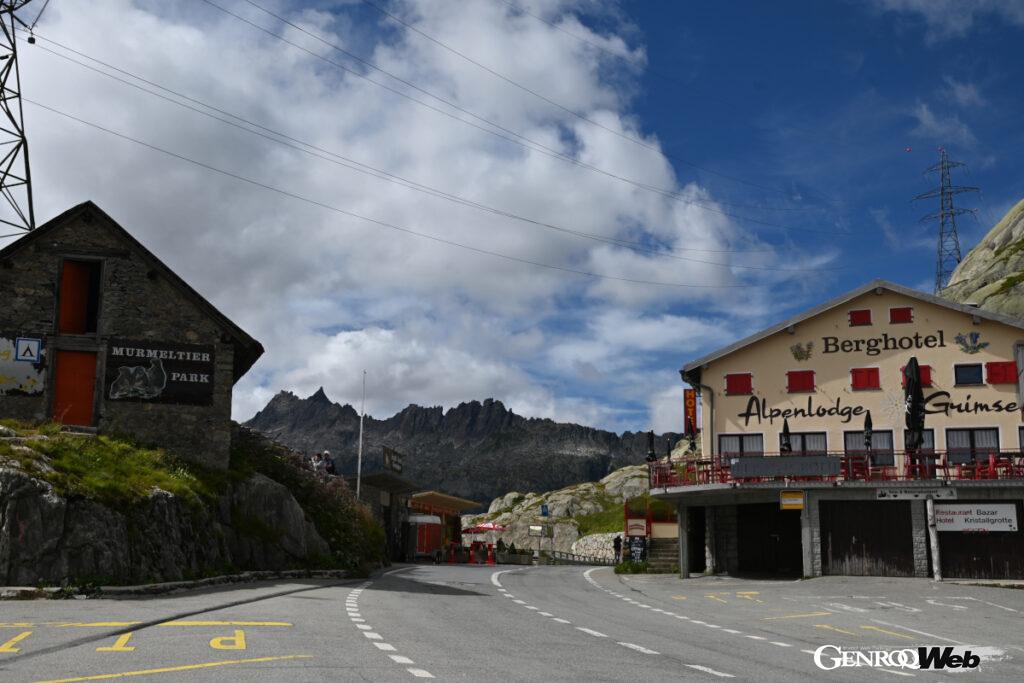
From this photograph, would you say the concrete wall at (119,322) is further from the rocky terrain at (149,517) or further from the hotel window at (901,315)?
the hotel window at (901,315)

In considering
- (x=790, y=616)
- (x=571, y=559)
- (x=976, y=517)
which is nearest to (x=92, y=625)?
(x=790, y=616)

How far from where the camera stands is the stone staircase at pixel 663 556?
147 ft

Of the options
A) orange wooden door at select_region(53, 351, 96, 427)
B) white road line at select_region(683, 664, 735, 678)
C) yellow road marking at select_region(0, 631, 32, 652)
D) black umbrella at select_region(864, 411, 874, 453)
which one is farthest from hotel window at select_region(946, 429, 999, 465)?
yellow road marking at select_region(0, 631, 32, 652)

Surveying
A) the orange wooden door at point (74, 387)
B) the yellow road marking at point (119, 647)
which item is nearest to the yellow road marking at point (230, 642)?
the yellow road marking at point (119, 647)

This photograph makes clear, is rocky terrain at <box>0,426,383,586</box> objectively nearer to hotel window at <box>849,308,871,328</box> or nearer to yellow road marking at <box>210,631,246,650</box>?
yellow road marking at <box>210,631,246,650</box>

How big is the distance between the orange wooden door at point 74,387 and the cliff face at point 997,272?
60054mm

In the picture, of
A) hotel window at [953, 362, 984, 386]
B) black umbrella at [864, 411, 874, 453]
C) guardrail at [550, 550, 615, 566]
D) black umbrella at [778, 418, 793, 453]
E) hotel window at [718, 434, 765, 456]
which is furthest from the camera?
guardrail at [550, 550, 615, 566]

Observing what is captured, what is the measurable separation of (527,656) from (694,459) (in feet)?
89.3

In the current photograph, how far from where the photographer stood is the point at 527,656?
1281 cm

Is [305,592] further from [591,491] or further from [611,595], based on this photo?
[591,491]

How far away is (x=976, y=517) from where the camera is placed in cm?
3388

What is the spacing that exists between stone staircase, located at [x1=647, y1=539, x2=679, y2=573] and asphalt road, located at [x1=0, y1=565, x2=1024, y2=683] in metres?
14.8

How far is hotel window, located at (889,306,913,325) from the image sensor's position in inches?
1620

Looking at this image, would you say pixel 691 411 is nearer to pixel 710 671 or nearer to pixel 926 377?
→ pixel 926 377
